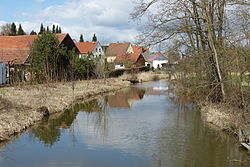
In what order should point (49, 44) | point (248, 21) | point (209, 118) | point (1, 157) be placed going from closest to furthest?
point (1, 157)
point (248, 21)
point (209, 118)
point (49, 44)

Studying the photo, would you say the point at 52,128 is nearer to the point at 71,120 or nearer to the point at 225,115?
the point at 71,120

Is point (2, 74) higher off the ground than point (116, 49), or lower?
lower

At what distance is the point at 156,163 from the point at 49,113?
27.1 ft

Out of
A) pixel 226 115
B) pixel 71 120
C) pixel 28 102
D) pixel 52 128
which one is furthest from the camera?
pixel 28 102

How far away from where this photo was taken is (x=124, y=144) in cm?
1047

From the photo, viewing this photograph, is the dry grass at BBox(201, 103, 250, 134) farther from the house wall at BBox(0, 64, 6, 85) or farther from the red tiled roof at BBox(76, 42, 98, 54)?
the red tiled roof at BBox(76, 42, 98, 54)

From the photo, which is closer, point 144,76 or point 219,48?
point 219,48

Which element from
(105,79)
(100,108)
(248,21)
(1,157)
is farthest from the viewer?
(105,79)

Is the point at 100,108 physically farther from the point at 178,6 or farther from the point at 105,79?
the point at 105,79

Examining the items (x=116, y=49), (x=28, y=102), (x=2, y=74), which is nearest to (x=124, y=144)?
(x=28, y=102)

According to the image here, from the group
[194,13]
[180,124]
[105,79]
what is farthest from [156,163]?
[105,79]

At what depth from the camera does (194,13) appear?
15852 millimetres

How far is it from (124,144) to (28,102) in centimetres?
651

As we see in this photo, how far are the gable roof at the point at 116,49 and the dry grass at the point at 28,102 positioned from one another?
130 ft
